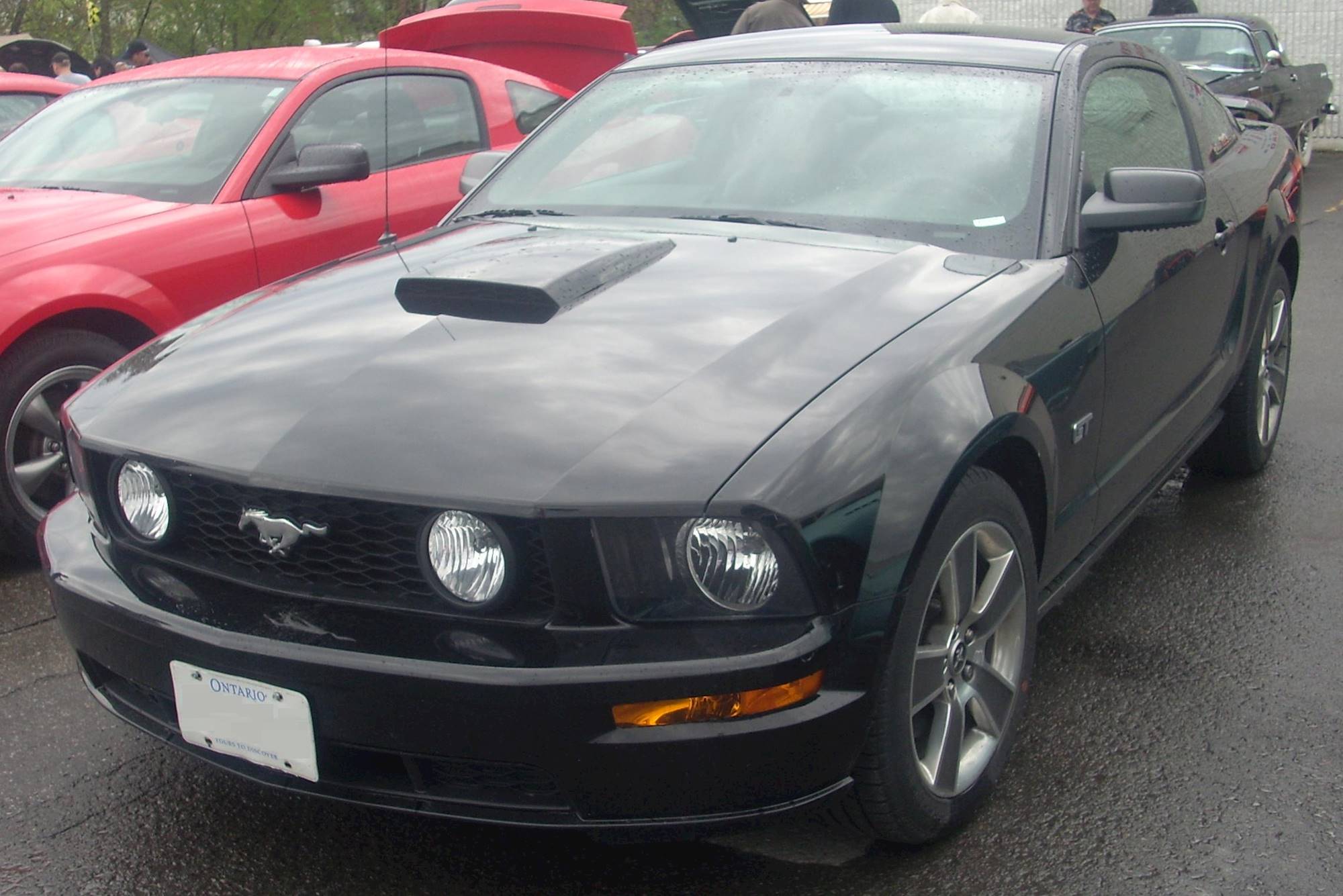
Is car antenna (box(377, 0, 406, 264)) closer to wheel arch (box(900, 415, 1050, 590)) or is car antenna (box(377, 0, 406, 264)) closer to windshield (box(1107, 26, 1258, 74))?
wheel arch (box(900, 415, 1050, 590))

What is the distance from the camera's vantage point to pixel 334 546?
7.45 feet

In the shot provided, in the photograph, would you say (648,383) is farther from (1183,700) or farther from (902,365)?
(1183,700)

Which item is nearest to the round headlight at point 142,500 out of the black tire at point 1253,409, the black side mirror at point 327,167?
the black side mirror at point 327,167

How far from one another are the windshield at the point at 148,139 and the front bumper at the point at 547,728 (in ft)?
9.94

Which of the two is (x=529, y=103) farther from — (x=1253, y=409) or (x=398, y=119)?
(x=1253, y=409)

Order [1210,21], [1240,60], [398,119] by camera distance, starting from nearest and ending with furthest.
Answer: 1. [398,119]
2. [1240,60]
3. [1210,21]

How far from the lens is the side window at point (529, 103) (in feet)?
20.3

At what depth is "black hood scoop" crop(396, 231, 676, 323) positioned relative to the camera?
108 inches

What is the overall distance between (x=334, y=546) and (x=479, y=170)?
2068mm

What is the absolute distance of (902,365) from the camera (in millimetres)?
2482

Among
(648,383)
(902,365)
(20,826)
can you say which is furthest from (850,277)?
(20,826)

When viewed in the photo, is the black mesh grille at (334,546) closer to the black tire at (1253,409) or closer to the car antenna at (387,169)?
the car antenna at (387,169)

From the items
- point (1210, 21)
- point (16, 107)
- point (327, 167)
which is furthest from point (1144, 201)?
point (1210, 21)

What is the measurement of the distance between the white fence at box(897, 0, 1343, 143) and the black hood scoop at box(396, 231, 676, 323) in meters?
16.4
